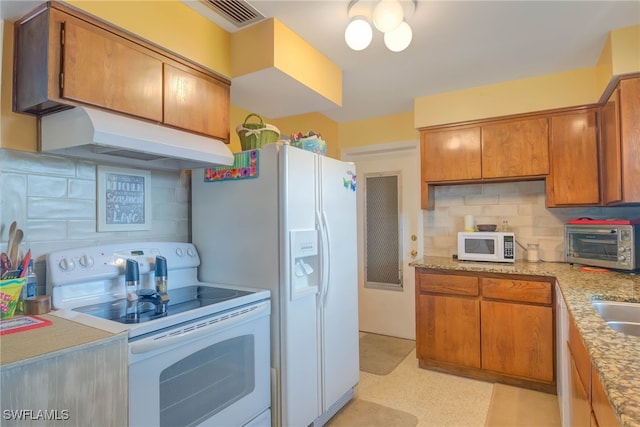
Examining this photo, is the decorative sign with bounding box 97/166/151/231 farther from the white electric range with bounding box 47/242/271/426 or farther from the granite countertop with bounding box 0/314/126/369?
the granite countertop with bounding box 0/314/126/369

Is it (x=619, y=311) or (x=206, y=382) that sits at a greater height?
(x=619, y=311)

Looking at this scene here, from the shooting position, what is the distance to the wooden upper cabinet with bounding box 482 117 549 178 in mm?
2766

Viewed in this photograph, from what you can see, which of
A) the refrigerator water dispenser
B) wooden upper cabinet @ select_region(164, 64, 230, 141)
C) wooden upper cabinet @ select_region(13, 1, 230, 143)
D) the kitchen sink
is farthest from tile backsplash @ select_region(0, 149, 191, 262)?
the kitchen sink

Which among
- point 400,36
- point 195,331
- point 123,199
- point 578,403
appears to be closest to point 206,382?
point 195,331

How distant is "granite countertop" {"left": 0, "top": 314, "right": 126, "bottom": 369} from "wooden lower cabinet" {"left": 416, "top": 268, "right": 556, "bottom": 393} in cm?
241

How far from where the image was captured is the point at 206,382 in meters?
1.52

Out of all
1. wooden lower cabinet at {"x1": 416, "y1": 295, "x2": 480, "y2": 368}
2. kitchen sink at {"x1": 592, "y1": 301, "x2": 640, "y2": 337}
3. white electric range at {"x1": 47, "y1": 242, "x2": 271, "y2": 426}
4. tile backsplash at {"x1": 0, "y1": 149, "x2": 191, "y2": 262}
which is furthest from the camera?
wooden lower cabinet at {"x1": 416, "y1": 295, "x2": 480, "y2": 368}

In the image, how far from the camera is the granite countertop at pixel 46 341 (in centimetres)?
96

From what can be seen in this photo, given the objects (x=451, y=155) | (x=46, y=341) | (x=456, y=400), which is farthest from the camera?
(x=451, y=155)

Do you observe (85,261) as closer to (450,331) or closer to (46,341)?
(46,341)

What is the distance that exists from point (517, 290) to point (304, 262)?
1.67 metres

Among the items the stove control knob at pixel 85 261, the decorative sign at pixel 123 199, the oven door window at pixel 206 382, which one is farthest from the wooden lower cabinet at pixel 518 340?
the stove control knob at pixel 85 261

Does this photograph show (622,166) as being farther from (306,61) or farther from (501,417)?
(306,61)

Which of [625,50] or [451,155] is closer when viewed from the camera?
[625,50]
